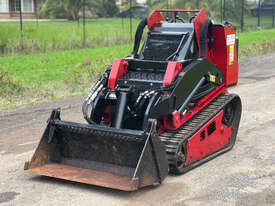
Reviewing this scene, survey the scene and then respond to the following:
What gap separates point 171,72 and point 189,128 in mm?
801

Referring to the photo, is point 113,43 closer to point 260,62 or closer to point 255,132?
point 260,62

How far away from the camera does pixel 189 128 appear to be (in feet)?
22.9

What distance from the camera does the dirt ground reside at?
5895mm

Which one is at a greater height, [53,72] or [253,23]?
[253,23]

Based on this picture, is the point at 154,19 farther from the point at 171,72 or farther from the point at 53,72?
the point at 53,72

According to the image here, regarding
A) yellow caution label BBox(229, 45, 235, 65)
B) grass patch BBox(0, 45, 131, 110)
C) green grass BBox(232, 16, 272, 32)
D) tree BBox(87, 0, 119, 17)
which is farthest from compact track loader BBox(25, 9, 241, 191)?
tree BBox(87, 0, 119, 17)

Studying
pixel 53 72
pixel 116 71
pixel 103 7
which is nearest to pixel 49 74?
pixel 53 72

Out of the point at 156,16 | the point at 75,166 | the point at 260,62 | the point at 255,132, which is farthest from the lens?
the point at 260,62

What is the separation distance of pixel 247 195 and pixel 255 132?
299cm

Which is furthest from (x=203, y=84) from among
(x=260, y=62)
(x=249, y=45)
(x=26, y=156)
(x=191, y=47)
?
(x=249, y=45)

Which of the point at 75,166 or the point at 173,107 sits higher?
the point at 173,107

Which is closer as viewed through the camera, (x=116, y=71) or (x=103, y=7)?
(x=116, y=71)

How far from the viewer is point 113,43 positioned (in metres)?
23.5

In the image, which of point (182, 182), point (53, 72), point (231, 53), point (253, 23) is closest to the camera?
point (182, 182)
